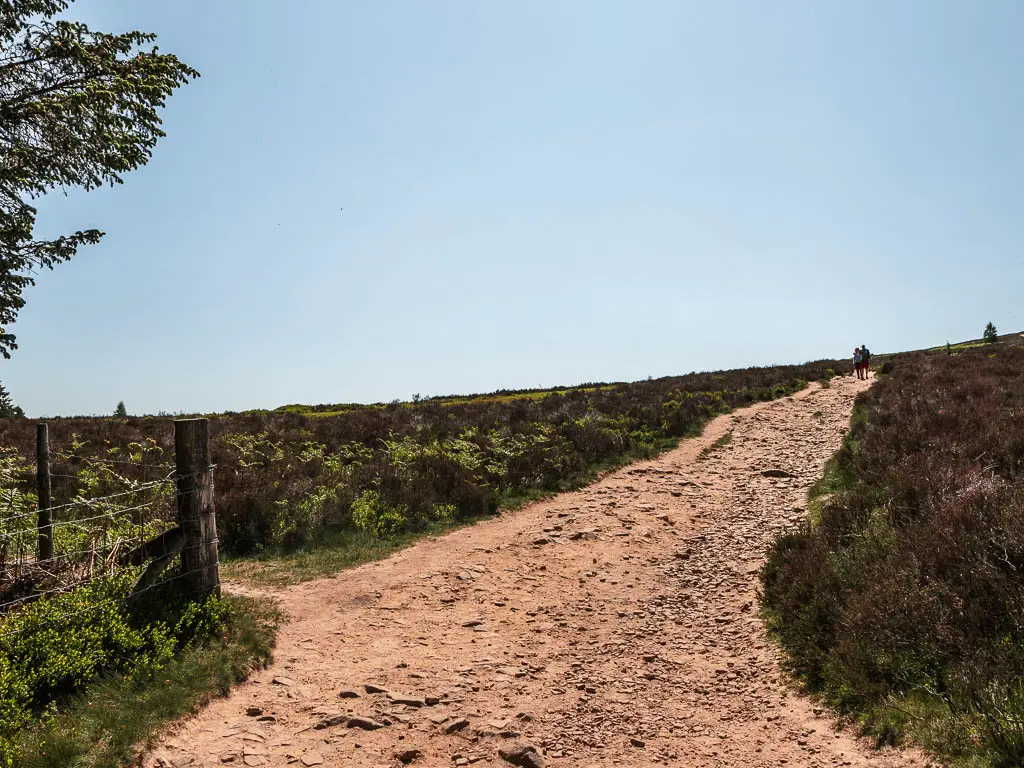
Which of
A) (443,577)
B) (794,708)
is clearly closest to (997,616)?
(794,708)

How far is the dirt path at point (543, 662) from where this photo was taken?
4.85 meters

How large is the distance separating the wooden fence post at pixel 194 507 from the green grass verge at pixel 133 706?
2.42 feet

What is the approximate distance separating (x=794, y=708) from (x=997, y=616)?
178 cm

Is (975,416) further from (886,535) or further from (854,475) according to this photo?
(886,535)

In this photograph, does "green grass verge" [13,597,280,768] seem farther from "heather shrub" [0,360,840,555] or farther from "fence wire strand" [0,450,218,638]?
"heather shrub" [0,360,840,555]

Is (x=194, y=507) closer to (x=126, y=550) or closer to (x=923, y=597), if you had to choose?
(x=126, y=550)

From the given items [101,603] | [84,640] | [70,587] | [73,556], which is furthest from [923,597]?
[73,556]

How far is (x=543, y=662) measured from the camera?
6.44 metres

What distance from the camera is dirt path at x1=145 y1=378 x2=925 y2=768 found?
A: 485cm

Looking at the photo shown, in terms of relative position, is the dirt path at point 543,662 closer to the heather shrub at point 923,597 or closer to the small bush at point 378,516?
the heather shrub at point 923,597

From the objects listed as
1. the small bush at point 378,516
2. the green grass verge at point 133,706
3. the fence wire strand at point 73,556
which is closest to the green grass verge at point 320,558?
the small bush at point 378,516

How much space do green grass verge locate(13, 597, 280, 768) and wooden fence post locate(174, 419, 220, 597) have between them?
74 centimetres

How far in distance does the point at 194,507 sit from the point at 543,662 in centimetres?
465

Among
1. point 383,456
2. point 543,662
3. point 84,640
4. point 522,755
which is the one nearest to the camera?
point 522,755
